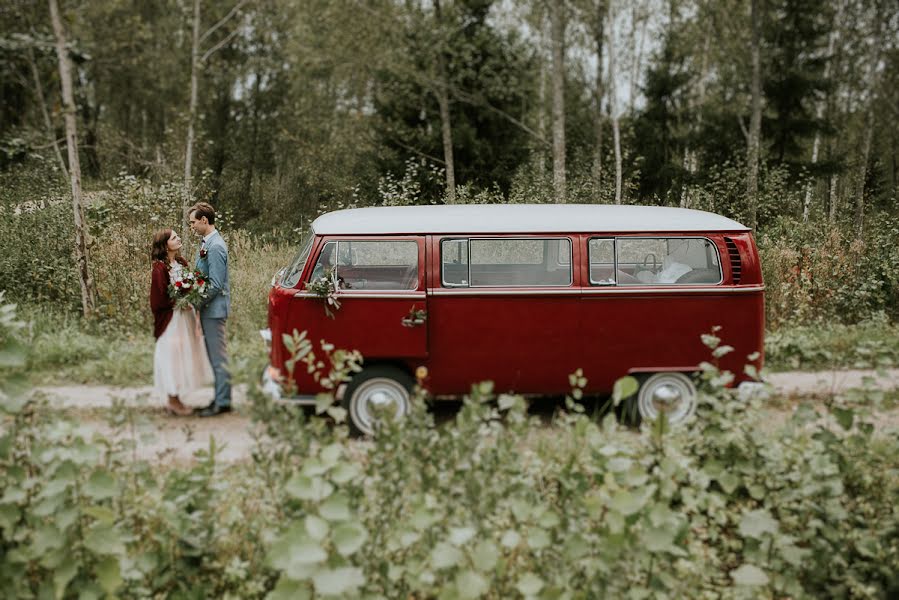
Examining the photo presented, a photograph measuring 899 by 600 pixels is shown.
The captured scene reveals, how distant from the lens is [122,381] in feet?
27.3

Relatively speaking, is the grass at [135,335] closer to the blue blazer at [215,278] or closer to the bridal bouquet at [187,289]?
the blue blazer at [215,278]

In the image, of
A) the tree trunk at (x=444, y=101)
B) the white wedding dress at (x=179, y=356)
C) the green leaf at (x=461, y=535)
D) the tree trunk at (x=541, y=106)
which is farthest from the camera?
the tree trunk at (x=541, y=106)

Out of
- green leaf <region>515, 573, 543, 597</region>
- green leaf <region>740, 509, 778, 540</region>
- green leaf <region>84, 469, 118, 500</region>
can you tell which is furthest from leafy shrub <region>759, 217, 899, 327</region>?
green leaf <region>84, 469, 118, 500</region>

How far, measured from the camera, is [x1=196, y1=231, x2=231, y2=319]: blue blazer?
7.57 metres

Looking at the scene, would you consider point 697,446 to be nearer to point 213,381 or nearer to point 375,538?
point 375,538

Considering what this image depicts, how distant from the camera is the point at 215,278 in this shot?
756cm

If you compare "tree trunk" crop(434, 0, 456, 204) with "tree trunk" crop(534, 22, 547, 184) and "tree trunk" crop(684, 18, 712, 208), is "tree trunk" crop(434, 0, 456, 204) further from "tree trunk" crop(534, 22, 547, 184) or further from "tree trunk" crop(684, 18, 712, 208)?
"tree trunk" crop(684, 18, 712, 208)

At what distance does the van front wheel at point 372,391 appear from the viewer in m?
6.92

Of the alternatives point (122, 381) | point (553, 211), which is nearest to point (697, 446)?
point (553, 211)

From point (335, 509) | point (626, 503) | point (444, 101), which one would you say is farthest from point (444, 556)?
point (444, 101)

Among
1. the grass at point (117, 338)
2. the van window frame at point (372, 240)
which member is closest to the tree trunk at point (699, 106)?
the grass at point (117, 338)

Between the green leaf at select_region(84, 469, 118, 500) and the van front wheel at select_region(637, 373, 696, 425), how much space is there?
4758 millimetres

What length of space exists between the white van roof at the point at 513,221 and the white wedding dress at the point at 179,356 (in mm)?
1796

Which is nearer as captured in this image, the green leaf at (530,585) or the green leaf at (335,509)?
the green leaf at (335,509)
